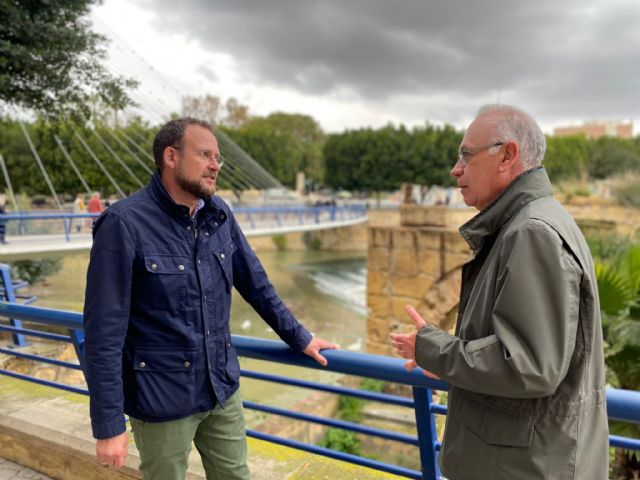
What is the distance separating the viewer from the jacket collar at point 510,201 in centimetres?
130

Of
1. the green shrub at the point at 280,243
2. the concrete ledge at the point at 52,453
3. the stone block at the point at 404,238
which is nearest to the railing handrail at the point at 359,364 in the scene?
the concrete ledge at the point at 52,453

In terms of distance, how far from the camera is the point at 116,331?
1.63 meters

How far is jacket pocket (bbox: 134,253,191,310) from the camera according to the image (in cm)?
169

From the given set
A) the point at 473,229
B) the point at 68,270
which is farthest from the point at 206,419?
the point at 68,270

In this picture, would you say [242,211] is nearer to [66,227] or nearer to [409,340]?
[66,227]

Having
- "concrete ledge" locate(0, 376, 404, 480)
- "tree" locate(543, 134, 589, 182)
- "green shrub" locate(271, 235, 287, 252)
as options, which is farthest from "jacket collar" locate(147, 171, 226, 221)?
"tree" locate(543, 134, 589, 182)

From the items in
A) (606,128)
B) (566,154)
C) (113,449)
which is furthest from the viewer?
(606,128)

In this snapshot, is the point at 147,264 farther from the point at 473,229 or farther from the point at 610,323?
the point at 610,323

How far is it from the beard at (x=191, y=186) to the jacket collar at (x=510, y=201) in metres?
0.92

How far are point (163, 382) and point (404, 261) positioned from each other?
9792 mm

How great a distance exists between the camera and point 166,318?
5.62 ft

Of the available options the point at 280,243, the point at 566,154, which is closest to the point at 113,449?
the point at 280,243

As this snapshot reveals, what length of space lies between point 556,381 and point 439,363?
275 millimetres

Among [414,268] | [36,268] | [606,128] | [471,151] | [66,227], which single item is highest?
[606,128]
